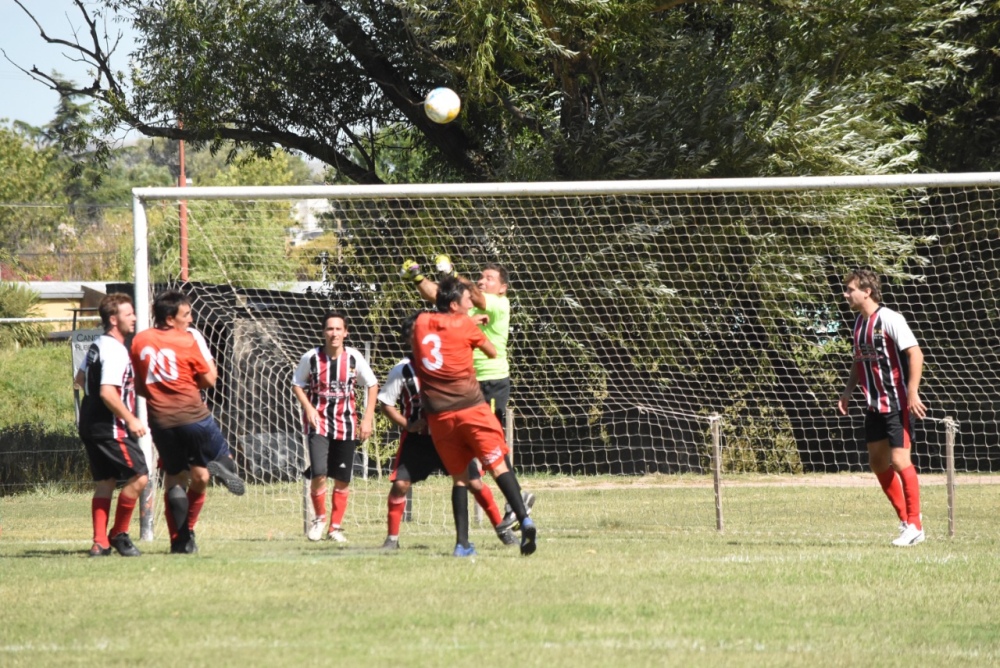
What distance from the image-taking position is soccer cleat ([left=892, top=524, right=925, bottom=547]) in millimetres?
8625

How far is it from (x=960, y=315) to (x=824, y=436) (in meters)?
2.52

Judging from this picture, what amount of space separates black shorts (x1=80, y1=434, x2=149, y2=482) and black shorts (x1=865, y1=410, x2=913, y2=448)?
17.1 feet

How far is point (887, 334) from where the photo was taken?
8.58m

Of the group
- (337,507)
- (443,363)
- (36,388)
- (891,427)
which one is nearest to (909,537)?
(891,427)

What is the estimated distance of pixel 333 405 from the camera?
938 cm

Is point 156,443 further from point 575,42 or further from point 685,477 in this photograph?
point 575,42

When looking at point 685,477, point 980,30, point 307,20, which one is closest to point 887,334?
point 685,477

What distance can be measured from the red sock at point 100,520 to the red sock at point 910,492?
568 cm

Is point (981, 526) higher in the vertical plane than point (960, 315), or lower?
lower

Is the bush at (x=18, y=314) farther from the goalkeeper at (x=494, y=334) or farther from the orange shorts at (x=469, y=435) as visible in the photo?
the orange shorts at (x=469, y=435)

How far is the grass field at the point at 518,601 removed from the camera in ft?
16.4

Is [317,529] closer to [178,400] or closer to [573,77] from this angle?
[178,400]

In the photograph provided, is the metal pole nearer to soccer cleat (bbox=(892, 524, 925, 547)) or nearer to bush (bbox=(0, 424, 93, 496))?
soccer cleat (bbox=(892, 524, 925, 547))

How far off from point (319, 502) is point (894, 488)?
4429 millimetres
